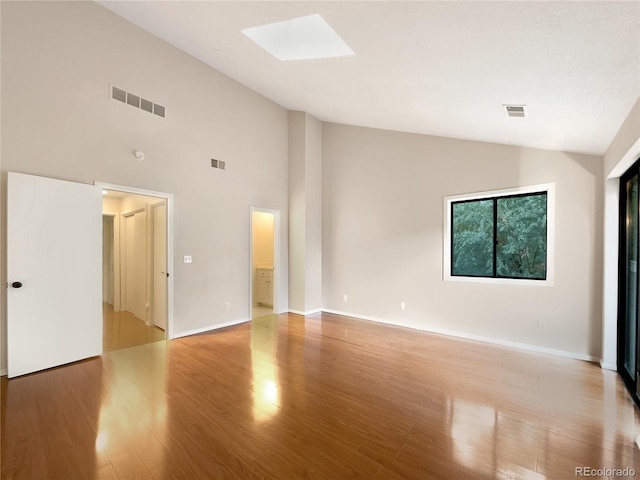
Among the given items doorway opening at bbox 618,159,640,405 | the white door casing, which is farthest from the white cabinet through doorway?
doorway opening at bbox 618,159,640,405

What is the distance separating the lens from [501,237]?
14.0ft

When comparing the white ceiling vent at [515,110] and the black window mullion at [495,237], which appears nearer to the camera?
the white ceiling vent at [515,110]


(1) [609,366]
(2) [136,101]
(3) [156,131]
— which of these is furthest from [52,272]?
(1) [609,366]

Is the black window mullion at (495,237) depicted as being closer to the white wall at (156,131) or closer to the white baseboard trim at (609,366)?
the white baseboard trim at (609,366)

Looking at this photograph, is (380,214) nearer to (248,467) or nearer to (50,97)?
(248,467)

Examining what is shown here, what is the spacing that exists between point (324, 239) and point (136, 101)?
3.95 metres

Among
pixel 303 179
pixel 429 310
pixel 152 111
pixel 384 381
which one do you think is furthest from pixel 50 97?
pixel 429 310

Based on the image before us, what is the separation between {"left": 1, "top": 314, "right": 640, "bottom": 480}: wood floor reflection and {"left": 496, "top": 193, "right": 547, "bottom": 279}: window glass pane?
3.71 feet

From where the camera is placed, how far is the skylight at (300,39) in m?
2.78

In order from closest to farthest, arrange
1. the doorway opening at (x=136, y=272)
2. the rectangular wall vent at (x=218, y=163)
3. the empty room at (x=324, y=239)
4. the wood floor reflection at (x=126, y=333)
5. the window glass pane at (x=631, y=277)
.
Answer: the empty room at (x=324, y=239)
the window glass pane at (x=631, y=277)
the wood floor reflection at (x=126, y=333)
the doorway opening at (x=136, y=272)
the rectangular wall vent at (x=218, y=163)

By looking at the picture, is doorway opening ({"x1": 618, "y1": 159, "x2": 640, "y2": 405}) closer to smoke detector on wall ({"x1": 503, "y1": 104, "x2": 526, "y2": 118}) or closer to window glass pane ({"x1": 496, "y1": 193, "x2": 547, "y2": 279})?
window glass pane ({"x1": 496, "y1": 193, "x2": 547, "y2": 279})

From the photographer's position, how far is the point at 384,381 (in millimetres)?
3037

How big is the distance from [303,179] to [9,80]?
13.7 feet

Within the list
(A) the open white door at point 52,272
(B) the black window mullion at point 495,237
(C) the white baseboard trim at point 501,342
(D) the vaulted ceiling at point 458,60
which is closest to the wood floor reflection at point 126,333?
(A) the open white door at point 52,272
